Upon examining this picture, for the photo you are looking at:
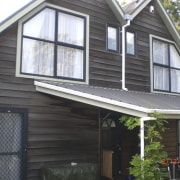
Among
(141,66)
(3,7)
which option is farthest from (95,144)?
(3,7)

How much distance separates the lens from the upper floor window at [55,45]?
8664 millimetres

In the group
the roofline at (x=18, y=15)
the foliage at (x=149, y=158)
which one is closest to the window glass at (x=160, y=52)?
the roofline at (x=18, y=15)

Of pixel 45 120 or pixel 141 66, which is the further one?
pixel 141 66

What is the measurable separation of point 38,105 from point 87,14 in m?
3.54

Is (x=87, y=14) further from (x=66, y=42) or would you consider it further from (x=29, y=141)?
(x=29, y=141)

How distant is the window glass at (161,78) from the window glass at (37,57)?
15.9 feet

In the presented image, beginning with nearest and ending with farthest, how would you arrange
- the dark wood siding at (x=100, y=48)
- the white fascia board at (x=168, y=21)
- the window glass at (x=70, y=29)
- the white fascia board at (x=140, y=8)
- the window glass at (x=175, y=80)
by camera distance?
the window glass at (x=70, y=29), the dark wood siding at (x=100, y=48), the white fascia board at (x=140, y=8), the white fascia board at (x=168, y=21), the window glass at (x=175, y=80)

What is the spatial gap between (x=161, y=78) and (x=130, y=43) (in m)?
2.04

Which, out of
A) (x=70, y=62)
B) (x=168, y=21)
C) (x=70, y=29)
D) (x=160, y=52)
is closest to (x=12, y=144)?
(x=70, y=62)

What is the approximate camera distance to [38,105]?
340 inches

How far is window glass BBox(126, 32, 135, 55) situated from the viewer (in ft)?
37.3

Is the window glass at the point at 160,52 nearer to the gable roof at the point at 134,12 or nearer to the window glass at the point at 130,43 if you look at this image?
the gable roof at the point at 134,12

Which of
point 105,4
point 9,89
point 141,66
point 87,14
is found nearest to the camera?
point 9,89

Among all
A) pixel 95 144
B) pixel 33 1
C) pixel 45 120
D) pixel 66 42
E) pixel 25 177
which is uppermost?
pixel 33 1
